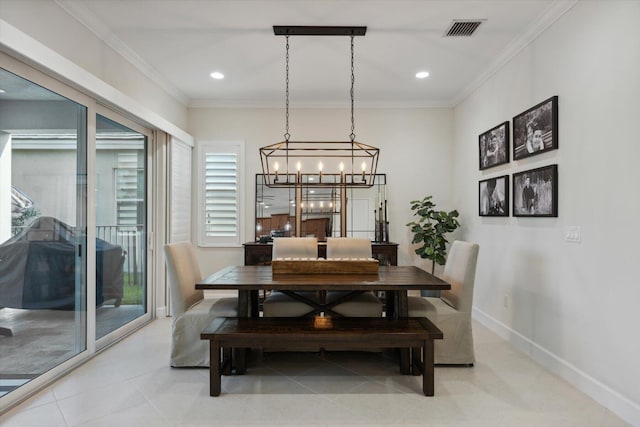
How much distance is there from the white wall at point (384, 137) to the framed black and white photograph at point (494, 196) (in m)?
1.04

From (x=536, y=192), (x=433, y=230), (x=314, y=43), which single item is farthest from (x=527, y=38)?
(x=433, y=230)

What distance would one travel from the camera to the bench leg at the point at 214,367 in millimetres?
2420

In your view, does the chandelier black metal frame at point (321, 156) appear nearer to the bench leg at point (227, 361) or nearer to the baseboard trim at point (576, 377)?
the bench leg at point (227, 361)

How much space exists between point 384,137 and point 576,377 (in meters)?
3.55

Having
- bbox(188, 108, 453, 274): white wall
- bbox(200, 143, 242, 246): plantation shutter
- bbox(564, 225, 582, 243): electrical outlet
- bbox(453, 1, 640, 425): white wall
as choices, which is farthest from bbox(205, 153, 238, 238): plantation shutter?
bbox(564, 225, 582, 243): electrical outlet

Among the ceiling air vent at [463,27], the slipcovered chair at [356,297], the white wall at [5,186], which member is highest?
the ceiling air vent at [463,27]

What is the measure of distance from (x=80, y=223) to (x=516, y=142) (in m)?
3.89

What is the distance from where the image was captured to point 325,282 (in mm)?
2639

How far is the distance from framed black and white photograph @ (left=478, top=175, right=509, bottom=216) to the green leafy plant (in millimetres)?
467

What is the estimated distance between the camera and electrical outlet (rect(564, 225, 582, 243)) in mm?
2549

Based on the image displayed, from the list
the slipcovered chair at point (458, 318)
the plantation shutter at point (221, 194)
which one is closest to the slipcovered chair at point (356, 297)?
the slipcovered chair at point (458, 318)

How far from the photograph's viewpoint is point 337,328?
8.31 ft

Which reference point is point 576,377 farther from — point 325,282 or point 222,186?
point 222,186

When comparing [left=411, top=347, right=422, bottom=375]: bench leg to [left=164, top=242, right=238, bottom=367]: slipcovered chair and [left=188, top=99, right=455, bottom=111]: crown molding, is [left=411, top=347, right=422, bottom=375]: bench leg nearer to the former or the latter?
[left=164, top=242, right=238, bottom=367]: slipcovered chair
